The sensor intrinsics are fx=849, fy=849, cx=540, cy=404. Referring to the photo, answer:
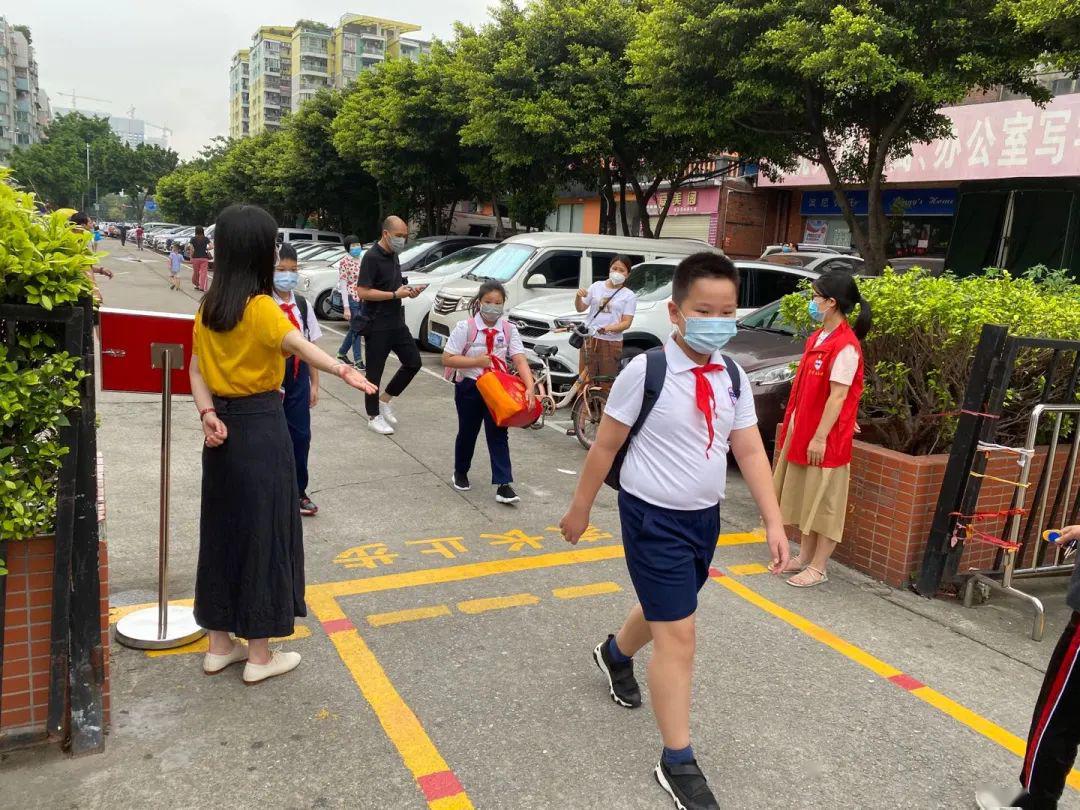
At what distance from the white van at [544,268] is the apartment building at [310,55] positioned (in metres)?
87.2

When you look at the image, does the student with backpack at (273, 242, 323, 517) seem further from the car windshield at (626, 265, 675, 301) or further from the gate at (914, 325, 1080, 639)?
the car windshield at (626, 265, 675, 301)

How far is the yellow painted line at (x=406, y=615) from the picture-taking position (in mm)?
3985

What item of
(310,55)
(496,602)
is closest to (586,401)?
(496,602)

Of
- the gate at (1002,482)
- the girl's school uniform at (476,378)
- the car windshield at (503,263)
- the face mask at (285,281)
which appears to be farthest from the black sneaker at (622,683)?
the car windshield at (503,263)

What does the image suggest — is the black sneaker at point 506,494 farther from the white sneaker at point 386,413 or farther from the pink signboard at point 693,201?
the pink signboard at point 693,201

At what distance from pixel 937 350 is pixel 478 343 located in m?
2.87

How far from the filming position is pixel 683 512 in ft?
9.09

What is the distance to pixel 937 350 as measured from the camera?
5.07 m

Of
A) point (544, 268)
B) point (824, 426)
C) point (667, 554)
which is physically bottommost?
point (667, 554)

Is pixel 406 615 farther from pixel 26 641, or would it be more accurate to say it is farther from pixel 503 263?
pixel 503 263

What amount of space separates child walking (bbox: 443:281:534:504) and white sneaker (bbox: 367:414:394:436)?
73.8 inches

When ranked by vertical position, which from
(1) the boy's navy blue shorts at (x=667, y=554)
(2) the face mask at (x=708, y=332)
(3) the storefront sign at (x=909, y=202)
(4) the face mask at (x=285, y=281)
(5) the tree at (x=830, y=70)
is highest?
(5) the tree at (x=830, y=70)

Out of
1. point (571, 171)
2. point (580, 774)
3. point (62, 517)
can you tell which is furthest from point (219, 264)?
point (571, 171)

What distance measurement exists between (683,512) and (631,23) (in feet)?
47.7
